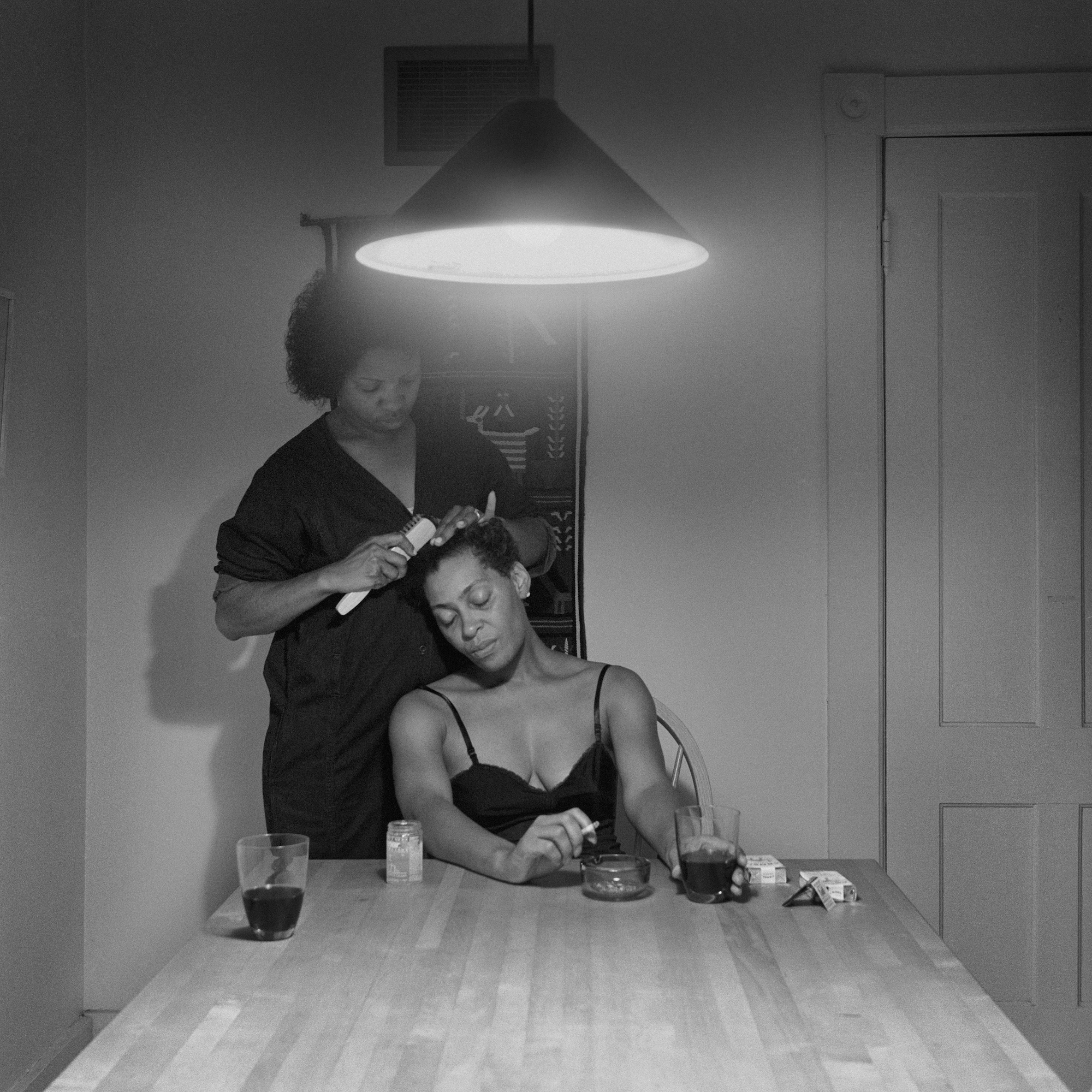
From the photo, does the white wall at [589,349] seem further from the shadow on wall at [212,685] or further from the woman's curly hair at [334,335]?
the woman's curly hair at [334,335]

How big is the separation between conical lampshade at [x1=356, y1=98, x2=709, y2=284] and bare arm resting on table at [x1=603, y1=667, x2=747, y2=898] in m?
0.89

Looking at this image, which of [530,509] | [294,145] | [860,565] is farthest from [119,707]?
[860,565]

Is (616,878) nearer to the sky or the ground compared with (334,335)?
nearer to the ground

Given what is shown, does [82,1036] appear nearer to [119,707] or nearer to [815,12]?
[119,707]

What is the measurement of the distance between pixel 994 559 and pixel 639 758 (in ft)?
4.22

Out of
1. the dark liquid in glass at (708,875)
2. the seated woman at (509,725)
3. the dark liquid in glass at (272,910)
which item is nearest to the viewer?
the dark liquid in glass at (272,910)

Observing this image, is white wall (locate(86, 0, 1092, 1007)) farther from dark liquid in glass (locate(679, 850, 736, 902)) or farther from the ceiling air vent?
dark liquid in glass (locate(679, 850, 736, 902))

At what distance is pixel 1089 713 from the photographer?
10.6ft

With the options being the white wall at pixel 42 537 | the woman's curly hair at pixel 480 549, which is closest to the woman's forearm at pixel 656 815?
the woman's curly hair at pixel 480 549

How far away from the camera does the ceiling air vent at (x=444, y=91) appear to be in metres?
3.21

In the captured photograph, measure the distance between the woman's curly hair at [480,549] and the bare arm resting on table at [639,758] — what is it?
0.29m

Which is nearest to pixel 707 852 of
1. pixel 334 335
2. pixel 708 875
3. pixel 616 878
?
pixel 708 875

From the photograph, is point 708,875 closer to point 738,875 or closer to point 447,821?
point 738,875

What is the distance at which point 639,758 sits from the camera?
2398 mm
